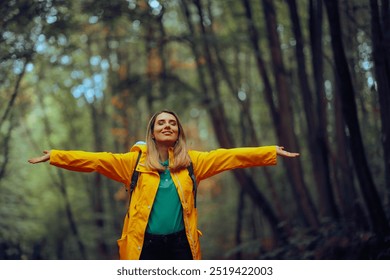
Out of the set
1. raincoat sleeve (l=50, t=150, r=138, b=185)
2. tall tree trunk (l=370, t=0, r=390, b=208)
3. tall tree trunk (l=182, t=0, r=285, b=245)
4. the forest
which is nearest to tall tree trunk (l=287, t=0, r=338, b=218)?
the forest

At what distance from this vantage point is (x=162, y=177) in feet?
12.2

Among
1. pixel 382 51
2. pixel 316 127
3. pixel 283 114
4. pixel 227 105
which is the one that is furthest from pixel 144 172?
pixel 227 105

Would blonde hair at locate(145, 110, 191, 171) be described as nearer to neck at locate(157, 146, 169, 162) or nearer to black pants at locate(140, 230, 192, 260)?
neck at locate(157, 146, 169, 162)

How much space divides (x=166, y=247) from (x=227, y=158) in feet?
2.16

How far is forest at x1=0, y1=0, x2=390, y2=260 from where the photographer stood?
6.39 m

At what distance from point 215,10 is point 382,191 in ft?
20.7

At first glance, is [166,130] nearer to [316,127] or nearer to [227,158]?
[227,158]

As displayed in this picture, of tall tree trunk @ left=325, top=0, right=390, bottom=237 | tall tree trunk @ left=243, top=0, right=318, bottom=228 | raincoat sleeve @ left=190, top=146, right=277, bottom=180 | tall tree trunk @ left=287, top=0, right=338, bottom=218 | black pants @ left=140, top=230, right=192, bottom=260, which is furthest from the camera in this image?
tall tree trunk @ left=243, top=0, right=318, bottom=228

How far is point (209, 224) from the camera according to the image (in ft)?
63.7

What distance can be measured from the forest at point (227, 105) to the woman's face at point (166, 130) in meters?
1.94

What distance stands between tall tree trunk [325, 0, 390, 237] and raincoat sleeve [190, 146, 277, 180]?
1.88 metres

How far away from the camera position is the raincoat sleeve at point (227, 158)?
3.79 m

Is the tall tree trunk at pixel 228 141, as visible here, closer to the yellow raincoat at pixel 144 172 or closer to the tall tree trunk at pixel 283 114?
the tall tree trunk at pixel 283 114
